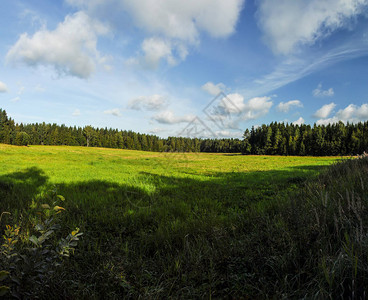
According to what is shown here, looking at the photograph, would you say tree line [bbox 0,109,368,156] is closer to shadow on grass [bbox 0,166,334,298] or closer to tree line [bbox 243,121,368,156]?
tree line [bbox 243,121,368,156]

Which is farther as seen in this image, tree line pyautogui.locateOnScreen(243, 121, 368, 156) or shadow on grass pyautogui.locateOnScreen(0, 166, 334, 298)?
tree line pyautogui.locateOnScreen(243, 121, 368, 156)

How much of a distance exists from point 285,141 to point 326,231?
8594 centimetres

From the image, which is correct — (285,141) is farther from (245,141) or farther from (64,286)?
(64,286)

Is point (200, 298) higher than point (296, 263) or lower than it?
lower

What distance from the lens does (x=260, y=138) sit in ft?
276

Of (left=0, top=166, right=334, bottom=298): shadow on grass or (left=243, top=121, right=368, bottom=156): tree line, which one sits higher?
(left=243, top=121, right=368, bottom=156): tree line

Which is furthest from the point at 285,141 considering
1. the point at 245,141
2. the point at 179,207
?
the point at 179,207

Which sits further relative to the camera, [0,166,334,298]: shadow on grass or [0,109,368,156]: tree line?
[0,109,368,156]: tree line

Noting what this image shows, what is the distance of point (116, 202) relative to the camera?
5797 millimetres

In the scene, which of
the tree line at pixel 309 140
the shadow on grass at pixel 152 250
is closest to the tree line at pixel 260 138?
the tree line at pixel 309 140

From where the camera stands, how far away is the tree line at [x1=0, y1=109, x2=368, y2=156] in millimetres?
68688

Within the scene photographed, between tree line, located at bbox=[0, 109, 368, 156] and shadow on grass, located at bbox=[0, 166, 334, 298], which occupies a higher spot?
tree line, located at bbox=[0, 109, 368, 156]

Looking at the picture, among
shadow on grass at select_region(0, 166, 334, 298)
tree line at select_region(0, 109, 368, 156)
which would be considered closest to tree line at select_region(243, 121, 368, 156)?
tree line at select_region(0, 109, 368, 156)

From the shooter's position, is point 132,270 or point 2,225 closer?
point 132,270
